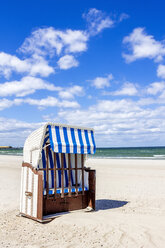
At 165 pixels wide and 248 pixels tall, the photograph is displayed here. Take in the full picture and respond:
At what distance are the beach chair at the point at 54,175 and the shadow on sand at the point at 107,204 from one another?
2.48 feet

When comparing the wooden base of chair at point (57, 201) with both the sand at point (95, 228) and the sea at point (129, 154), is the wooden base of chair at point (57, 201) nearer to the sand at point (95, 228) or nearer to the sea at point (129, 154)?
the sand at point (95, 228)

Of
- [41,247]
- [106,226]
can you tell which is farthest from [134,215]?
[41,247]

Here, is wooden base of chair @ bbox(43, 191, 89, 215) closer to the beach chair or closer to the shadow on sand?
the beach chair

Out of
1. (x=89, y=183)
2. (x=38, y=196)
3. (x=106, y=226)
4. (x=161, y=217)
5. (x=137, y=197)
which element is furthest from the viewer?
(x=137, y=197)

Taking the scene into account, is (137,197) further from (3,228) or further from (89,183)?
(3,228)

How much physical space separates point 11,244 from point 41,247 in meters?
0.66

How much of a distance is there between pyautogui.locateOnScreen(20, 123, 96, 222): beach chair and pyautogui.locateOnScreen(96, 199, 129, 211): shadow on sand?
29.8 inches

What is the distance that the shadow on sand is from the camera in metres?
7.61

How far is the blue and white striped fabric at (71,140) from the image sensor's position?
20.3 ft

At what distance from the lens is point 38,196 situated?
5.90 meters

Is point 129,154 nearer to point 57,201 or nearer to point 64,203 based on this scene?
point 64,203

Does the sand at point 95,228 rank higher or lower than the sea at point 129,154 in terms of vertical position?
higher

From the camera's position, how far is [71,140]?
6566mm

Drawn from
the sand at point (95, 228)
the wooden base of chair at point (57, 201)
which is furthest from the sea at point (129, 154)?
the wooden base of chair at point (57, 201)
